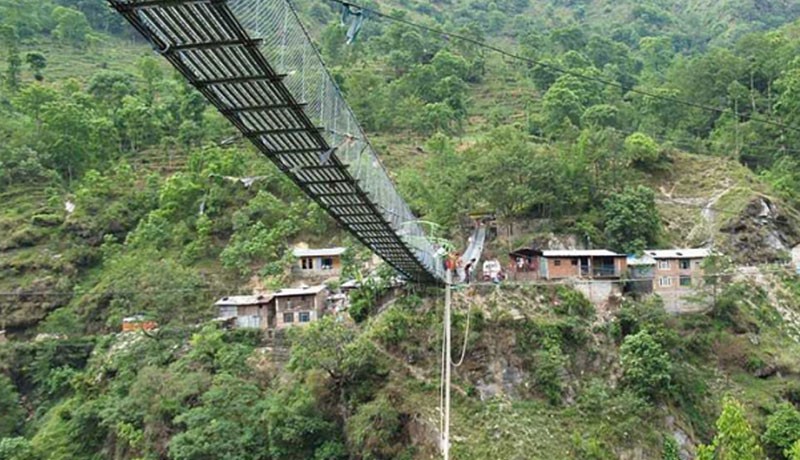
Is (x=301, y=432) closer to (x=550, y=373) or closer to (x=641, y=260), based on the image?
(x=550, y=373)

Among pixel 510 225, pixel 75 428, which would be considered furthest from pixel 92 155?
pixel 510 225

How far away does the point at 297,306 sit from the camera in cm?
1977

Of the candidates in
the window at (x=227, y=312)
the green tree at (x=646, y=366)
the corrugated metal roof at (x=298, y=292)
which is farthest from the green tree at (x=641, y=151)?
the window at (x=227, y=312)

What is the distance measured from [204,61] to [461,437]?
10.9m

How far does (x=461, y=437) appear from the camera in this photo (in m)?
13.6

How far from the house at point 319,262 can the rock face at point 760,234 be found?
43.0 feet

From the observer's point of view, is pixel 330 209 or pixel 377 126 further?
pixel 377 126

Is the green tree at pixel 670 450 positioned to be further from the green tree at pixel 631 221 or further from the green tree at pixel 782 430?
the green tree at pixel 631 221

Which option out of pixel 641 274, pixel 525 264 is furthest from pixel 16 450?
pixel 641 274

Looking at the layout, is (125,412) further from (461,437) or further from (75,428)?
(461,437)

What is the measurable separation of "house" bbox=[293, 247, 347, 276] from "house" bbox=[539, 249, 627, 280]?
7383 millimetres

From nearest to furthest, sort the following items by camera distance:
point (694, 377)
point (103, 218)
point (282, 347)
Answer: point (694, 377), point (282, 347), point (103, 218)

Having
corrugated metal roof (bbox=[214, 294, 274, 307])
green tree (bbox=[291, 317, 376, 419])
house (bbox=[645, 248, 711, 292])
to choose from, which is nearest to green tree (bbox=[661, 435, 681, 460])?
house (bbox=[645, 248, 711, 292])

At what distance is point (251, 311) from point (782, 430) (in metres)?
14.7
